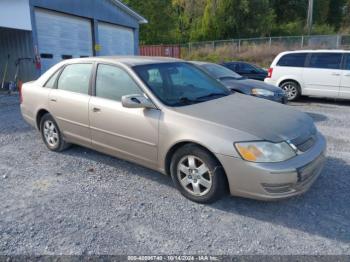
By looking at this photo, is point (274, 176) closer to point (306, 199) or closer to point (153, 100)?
point (306, 199)

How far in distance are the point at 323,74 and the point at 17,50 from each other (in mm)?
12399

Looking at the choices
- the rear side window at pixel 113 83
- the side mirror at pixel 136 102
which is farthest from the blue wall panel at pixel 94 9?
the side mirror at pixel 136 102

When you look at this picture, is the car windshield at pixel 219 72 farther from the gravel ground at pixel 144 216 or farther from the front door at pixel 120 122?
the front door at pixel 120 122

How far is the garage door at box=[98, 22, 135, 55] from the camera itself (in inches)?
663

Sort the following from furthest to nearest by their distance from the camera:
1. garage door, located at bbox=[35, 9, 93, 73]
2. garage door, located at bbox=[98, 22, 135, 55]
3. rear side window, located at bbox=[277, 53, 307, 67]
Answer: garage door, located at bbox=[98, 22, 135, 55], garage door, located at bbox=[35, 9, 93, 73], rear side window, located at bbox=[277, 53, 307, 67]

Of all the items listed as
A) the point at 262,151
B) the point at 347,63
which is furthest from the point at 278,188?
the point at 347,63

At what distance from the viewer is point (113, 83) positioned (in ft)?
12.8

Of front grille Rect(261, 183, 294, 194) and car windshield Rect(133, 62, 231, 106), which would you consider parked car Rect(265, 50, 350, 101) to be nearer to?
car windshield Rect(133, 62, 231, 106)

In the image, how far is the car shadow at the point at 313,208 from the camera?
2.86 meters

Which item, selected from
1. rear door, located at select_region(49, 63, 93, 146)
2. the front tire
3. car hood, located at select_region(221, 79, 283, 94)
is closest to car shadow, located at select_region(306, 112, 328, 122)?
car hood, located at select_region(221, 79, 283, 94)

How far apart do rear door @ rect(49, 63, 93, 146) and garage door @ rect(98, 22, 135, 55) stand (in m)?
13.0

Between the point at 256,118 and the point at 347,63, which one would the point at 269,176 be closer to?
the point at 256,118

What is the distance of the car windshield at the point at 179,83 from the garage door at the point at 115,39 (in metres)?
13.8

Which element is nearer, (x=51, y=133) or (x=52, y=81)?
(x=52, y=81)
